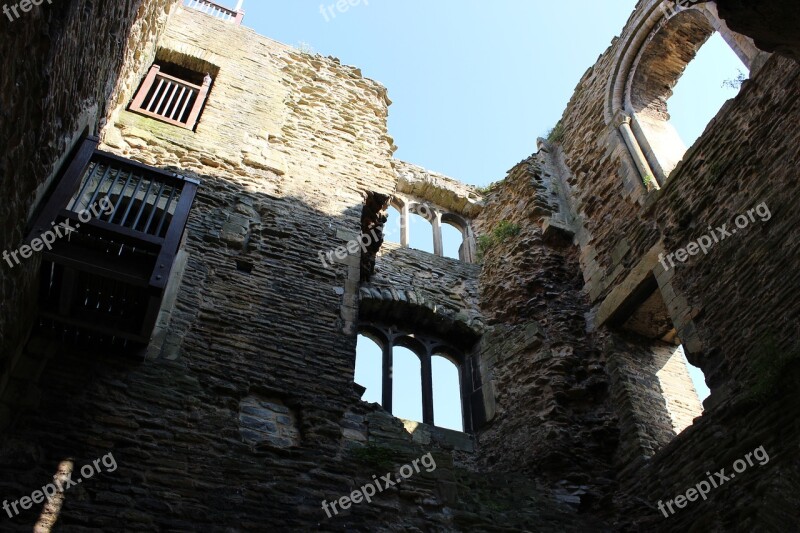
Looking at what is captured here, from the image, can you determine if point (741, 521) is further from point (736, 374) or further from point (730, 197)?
point (730, 197)

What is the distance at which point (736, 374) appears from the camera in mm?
5746

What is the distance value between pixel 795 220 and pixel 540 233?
4673 millimetres

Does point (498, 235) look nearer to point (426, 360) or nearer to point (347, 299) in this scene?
point (426, 360)

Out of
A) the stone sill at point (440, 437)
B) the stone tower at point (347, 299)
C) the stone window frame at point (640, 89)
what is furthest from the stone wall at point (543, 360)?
the stone window frame at point (640, 89)

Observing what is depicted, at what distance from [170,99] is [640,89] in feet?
23.0

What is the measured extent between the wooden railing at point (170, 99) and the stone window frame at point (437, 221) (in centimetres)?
408

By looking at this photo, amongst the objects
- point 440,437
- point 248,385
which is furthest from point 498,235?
point 248,385

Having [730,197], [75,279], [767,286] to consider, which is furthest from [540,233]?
[75,279]

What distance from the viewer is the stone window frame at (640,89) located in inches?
336

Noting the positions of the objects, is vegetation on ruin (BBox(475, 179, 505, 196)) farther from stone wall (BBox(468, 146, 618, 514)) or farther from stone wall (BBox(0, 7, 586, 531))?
stone wall (BBox(0, 7, 586, 531))

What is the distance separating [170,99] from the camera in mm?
8352

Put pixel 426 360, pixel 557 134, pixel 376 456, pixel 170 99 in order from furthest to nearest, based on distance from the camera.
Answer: pixel 557 134 → pixel 426 360 → pixel 170 99 → pixel 376 456

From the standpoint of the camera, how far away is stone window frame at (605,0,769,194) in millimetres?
8531

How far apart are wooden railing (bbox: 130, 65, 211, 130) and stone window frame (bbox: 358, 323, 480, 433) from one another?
3725 mm
